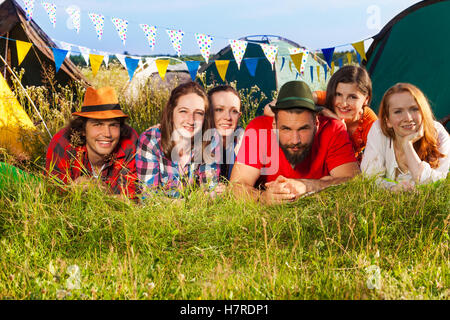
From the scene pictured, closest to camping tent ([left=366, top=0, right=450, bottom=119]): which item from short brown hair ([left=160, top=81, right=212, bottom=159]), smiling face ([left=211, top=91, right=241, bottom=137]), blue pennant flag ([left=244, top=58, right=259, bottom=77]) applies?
blue pennant flag ([left=244, top=58, right=259, bottom=77])

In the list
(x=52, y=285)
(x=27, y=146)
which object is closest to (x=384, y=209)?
(x=52, y=285)

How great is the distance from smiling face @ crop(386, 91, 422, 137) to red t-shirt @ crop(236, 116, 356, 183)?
0.45 m

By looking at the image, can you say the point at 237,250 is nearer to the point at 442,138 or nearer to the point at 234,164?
the point at 234,164

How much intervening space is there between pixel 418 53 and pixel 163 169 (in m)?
4.62

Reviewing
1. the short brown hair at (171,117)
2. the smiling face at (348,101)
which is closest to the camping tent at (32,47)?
the short brown hair at (171,117)

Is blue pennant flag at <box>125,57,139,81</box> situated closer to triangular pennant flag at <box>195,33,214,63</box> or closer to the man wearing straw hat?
triangular pennant flag at <box>195,33,214,63</box>

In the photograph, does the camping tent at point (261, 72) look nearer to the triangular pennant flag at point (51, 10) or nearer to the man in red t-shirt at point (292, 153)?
the triangular pennant flag at point (51, 10)

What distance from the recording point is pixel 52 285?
2.62 m

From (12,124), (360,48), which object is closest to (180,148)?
(12,124)

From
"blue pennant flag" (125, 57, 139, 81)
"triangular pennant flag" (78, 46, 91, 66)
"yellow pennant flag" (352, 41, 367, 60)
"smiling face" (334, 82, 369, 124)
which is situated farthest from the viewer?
"yellow pennant flag" (352, 41, 367, 60)

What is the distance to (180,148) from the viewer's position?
163 inches

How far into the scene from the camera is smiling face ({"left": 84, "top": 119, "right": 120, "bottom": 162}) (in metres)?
4.27

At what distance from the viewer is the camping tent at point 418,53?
625 centimetres
